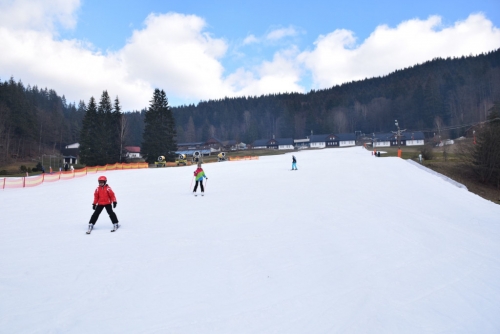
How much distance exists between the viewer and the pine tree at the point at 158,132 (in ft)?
165

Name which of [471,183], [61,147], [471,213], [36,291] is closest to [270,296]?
[36,291]

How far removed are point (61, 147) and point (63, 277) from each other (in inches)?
3640

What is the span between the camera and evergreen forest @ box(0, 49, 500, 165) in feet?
231

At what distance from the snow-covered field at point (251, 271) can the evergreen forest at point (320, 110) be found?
65.5m

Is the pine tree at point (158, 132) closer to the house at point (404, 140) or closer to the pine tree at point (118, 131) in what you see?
the pine tree at point (118, 131)

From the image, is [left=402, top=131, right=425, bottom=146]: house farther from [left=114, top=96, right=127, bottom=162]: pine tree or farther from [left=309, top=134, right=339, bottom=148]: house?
[left=114, top=96, right=127, bottom=162]: pine tree

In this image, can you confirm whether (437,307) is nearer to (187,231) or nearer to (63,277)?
(187,231)

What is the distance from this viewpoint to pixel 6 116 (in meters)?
62.0

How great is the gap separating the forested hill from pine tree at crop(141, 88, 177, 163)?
199 feet

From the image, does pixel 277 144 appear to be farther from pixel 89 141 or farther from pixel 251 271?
pixel 251 271

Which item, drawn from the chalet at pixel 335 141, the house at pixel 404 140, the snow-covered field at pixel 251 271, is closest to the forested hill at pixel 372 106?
the house at pixel 404 140

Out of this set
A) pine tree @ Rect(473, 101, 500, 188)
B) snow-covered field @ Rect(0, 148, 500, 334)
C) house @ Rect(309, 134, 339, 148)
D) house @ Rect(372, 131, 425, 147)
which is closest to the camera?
snow-covered field @ Rect(0, 148, 500, 334)

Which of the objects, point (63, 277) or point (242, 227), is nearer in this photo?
point (63, 277)

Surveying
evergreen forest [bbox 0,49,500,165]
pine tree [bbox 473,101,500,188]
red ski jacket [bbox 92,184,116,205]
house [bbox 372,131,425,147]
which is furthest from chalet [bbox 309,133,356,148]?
red ski jacket [bbox 92,184,116,205]
